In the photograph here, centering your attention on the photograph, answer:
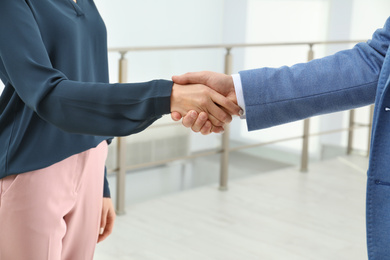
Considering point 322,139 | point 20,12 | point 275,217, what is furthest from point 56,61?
point 322,139

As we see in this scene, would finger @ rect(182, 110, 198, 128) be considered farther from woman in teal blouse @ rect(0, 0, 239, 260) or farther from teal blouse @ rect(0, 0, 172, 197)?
teal blouse @ rect(0, 0, 172, 197)

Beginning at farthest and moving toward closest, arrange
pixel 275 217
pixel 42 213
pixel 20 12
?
1. pixel 275 217
2. pixel 42 213
3. pixel 20 12

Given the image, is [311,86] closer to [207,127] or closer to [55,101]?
[207,127]

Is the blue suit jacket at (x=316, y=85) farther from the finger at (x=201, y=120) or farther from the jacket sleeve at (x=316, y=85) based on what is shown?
the finger at (x=201, y=120)

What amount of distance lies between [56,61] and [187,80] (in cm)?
29

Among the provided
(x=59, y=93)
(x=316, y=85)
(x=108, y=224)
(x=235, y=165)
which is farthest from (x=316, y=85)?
(x=235, y=165)

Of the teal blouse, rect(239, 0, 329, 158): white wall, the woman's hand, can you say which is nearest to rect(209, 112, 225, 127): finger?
the teal blouse

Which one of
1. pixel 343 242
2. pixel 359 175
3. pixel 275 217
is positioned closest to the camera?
pixel 343 242

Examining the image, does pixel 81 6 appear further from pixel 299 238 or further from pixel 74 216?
pixel 299 238

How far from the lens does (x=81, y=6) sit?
1332 mm

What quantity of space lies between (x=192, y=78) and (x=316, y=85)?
0.28 metres

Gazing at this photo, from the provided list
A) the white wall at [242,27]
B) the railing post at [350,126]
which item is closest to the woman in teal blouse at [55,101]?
the white wall at [242,27]

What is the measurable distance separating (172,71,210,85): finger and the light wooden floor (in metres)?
1.53

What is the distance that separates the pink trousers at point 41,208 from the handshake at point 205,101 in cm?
24
